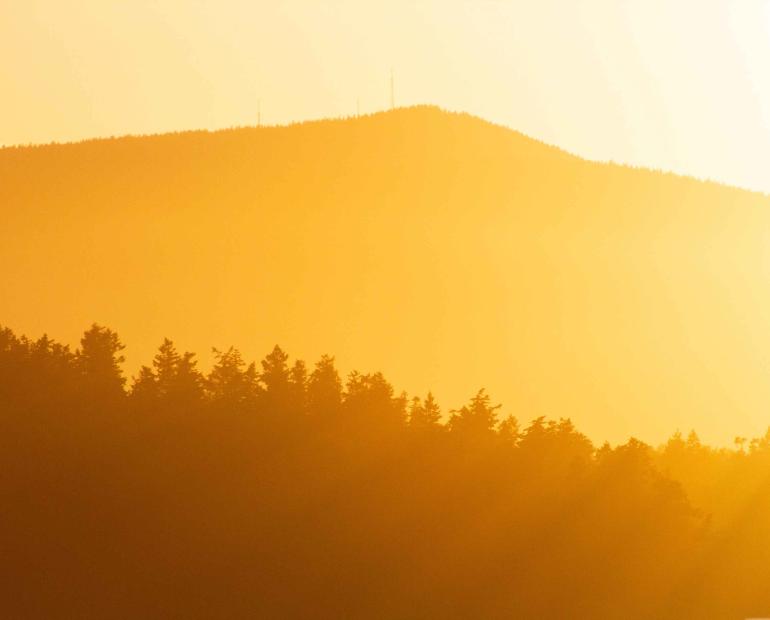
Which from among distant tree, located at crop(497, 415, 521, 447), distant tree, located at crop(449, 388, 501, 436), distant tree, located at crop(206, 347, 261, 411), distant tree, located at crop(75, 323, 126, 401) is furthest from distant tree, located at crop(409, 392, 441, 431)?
distant tree, located at crop(75, 323, 126, 401)

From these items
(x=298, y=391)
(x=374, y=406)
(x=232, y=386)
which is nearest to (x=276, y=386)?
(x=298, y=391)

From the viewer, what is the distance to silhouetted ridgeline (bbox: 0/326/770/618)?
168 feet

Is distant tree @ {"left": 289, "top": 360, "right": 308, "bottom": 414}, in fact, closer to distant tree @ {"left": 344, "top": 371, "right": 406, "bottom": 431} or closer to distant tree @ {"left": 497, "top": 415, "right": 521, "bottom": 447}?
distant tree @ {"left": 344, "top": 371, "right": 406, "bottom": 431}

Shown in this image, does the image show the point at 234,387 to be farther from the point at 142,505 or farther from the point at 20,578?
the point at 20,578

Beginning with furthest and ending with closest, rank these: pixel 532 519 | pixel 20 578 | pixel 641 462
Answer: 1. pixel 641 462
2. pixel 532 519
3. pixel 20 578

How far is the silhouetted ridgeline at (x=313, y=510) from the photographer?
51094mm

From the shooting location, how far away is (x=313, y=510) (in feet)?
187

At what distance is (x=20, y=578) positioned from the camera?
48.7m

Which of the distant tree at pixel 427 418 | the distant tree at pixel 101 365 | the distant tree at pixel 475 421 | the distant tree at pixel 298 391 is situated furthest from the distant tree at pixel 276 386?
the distant tree at pixel 475 421

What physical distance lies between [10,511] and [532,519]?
18.7m

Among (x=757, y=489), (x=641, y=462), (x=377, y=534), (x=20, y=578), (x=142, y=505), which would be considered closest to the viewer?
(x=20, y=578)

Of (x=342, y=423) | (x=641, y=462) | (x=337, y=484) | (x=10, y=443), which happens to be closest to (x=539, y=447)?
(x=641, y=462)

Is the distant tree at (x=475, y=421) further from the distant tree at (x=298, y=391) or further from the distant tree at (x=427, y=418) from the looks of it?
the distant tree at (x=298, y=391)

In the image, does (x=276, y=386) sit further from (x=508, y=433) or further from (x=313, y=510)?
(x=313, y=510)
